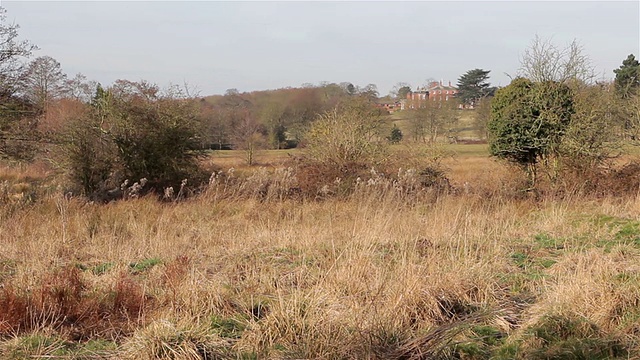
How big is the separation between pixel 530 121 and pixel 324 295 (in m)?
13.9

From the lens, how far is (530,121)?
52.1ft

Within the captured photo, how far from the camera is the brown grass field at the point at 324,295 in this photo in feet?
11.4

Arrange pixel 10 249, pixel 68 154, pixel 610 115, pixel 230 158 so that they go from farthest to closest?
pixel 230 158 < pixel 68 154 < pixel 610 115 < pixel 10 249

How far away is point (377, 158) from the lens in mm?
18141

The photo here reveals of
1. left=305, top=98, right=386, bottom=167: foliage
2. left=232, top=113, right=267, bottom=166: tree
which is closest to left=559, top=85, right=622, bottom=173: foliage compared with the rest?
left=305, top=98, right=386, bottom=167: foliage

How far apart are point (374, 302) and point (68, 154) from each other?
51.5ft

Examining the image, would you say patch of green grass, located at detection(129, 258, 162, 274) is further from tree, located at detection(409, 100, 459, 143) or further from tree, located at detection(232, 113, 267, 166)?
tree, located at detection(409, 100, 459, 143)

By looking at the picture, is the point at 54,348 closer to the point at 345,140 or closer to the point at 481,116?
the point at 345,140

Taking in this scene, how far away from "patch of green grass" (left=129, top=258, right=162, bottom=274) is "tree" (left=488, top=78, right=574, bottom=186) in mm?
13326

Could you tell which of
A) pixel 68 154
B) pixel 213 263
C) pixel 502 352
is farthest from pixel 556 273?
pixel 68 154

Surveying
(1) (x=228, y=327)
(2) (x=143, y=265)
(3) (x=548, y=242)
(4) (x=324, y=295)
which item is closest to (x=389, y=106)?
(3) (x=548, y=242)

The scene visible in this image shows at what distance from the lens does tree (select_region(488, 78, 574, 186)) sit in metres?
15.5

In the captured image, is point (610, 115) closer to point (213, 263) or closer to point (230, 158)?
point (213, 263)

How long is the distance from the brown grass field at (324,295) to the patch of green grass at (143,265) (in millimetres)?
19
